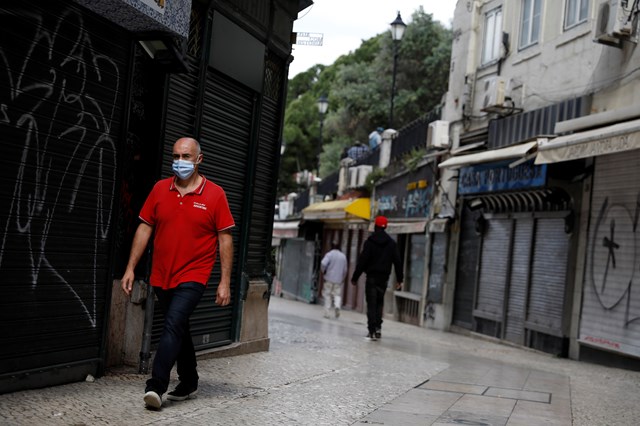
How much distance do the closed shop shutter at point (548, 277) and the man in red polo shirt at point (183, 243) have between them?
31.0 ft

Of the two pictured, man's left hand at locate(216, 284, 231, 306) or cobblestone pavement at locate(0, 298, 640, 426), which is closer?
cobblestone pavement at locate(0, 298, 640, 426)

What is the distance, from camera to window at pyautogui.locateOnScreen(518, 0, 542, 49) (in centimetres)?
1647

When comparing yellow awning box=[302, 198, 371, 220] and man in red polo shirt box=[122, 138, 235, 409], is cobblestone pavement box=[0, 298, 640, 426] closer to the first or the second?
man in red polo shirt box=[122, 138, 235, 409]

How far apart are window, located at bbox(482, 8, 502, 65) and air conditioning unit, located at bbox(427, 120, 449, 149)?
1.76 m

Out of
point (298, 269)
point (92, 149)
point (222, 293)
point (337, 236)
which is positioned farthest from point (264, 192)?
point (298, 269)

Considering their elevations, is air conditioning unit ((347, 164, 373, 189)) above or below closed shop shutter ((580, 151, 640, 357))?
above

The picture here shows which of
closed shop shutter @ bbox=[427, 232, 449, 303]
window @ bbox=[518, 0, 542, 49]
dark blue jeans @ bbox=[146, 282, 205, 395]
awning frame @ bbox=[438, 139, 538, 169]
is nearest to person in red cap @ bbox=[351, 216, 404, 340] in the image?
awning frame @ bbox=[438, 139, 538, 169]

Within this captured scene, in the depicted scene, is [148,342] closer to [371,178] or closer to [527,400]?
[527,400]

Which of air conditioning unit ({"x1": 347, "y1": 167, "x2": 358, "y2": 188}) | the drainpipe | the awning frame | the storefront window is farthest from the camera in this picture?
air conditioning unit ({"x1": 347, "y1": 167, "x2": 358, "y2": 188})

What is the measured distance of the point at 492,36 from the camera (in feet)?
61.8

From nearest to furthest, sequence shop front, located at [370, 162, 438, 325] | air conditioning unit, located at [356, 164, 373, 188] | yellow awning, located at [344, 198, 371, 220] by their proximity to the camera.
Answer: shop front, located at [370, 162, 438, 325], yellow awning, located at [344, 198, 371, 220], air conditioning unit, located at [356, 164, 373, 188]

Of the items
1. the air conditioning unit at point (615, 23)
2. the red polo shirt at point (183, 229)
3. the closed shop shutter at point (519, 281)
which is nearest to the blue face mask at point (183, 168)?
the red polo shirt at point (183, 229)

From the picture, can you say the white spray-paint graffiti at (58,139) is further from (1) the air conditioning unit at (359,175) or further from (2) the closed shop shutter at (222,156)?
(1) the air conditioning unit at (359,175)

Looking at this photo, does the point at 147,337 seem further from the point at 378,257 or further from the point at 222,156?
the point at 378,257
